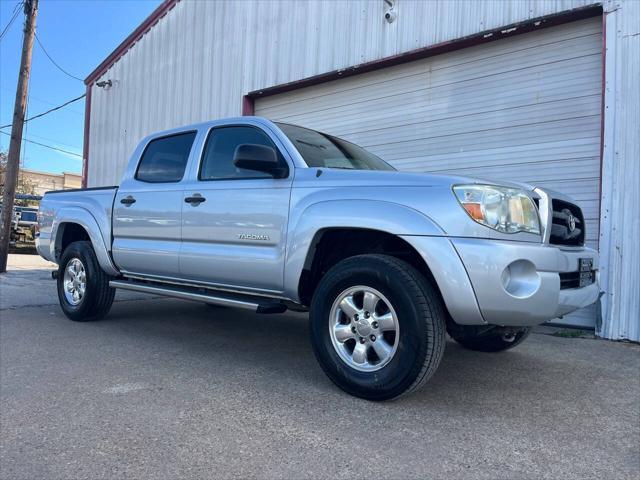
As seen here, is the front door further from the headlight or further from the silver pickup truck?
the headlight

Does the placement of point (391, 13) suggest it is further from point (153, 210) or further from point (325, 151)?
point (153, 210)

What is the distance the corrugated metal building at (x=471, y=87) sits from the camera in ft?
→ 18.1

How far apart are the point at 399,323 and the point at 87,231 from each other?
13.0 ft

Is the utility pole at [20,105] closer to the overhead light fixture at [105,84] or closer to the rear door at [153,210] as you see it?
the overhead light fixture at [105,84]

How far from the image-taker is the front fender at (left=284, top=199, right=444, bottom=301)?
3021 millimetres

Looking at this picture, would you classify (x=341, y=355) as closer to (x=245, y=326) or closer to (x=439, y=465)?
(x=439, y=465)

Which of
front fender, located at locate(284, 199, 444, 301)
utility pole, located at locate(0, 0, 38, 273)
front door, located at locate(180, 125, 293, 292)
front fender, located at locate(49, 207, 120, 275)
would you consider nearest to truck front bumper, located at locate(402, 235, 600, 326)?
front fender, located at locate(284, 199, 444, 301)

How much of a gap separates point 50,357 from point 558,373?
416 centimetres

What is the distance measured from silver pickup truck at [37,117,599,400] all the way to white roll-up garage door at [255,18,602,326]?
2.69 m

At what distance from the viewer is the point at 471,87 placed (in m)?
7.01

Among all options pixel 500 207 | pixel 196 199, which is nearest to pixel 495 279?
pixel 500 207

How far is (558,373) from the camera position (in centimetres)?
405

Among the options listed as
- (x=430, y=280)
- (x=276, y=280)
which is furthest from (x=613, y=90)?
(x=276, y=280)

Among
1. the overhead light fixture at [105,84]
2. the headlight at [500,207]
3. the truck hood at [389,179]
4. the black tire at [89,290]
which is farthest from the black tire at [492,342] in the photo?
the overhead light fixture at [105,84]
